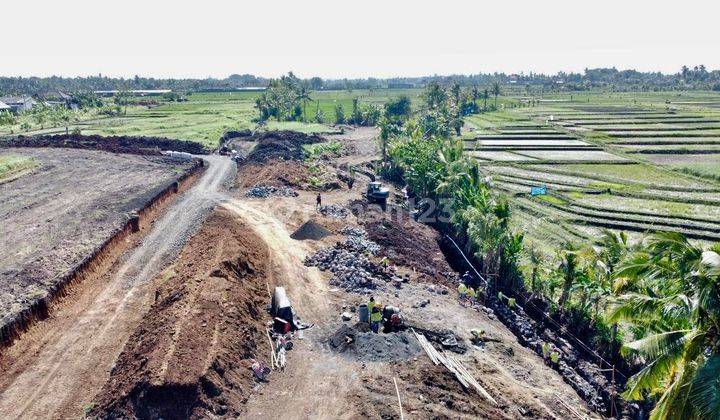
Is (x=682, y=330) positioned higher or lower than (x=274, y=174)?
higher

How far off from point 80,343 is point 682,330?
958 inches

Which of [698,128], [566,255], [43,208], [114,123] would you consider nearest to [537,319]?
[566,255]

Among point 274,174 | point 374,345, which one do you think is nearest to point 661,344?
point 374,345

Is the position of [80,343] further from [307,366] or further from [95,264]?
[307,366]

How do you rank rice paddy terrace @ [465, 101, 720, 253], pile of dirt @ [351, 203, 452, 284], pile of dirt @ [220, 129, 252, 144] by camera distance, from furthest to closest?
pile of dirt @ [220, 129, 252, 144] → rice paddy terrace @ [465, 101, 720, 253] → pile of dirt @ [351, 203, 452, 284]

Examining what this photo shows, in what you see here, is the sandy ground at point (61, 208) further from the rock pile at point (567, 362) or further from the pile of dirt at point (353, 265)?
the rock pile at point (567, 362)

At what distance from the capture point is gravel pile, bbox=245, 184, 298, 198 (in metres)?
47.6

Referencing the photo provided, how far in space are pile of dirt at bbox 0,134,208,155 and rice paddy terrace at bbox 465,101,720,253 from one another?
43598mm

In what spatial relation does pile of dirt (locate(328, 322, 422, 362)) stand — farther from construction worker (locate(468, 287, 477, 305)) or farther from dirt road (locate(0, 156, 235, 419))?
dirt road (locate(0, 156, 235, 419))

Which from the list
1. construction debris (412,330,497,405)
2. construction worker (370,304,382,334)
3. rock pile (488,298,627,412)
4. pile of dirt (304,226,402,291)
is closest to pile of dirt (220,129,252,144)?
pile of dirt (304,226,402,291)

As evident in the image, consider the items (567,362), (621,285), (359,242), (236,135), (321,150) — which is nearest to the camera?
(621,285)

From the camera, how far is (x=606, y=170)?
209 ft

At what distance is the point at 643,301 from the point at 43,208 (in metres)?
44.5

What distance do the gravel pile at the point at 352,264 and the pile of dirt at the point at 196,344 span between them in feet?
13.8
